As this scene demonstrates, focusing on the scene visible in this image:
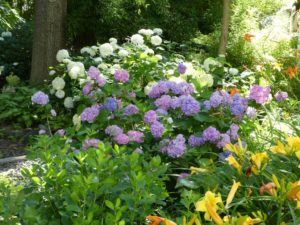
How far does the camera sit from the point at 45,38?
6523 mm

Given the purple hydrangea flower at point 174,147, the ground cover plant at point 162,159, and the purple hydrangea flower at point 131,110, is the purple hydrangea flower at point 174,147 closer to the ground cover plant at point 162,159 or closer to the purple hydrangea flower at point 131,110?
the ground cover plant at point 162,159

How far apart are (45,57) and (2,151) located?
1887mm

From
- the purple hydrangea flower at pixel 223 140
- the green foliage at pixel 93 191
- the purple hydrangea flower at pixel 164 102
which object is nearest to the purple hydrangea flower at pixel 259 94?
the purple hydrangea flower at pixel 223 140

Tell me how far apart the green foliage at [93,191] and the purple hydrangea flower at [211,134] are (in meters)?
0.82

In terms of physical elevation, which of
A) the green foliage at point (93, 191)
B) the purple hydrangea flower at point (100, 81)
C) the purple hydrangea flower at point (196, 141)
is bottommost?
the purple hydrangea flower at point (196, 141)

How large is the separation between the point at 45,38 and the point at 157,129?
13.2ft

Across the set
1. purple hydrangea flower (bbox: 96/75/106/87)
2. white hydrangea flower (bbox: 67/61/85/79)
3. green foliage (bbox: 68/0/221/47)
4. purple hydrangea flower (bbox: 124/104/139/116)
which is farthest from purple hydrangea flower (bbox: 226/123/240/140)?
green foliage (bbox: 68/0/221/47)

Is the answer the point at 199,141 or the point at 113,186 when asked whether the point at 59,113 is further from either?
the point at 113,186

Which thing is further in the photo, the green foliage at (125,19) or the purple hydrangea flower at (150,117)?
the green foliage at (125,19)

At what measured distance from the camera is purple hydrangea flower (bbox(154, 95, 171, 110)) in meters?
3.05

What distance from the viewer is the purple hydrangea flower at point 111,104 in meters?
3.07

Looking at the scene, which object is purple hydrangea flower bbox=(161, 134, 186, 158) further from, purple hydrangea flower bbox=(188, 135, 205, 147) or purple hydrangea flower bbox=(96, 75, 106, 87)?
purple hydrangea flower bbox=(96, 75, 106, 87)

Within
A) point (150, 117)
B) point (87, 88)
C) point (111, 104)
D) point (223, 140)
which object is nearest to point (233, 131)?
point (223, 140)

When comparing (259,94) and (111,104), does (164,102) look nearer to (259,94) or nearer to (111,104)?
(111,104)
